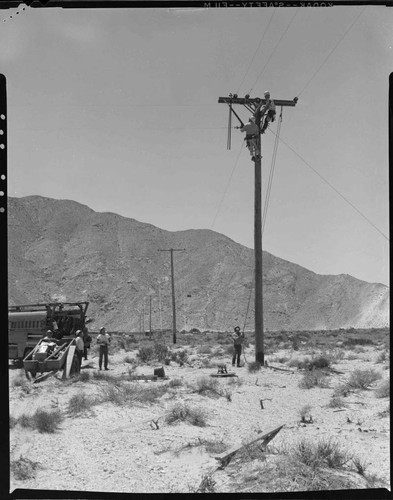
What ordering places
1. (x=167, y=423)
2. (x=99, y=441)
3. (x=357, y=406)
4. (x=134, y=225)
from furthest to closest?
(x=134, y=225) < (x=357, y=406) < (x=167, y=423) < (x=99, y=441)

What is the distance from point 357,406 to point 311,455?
16.5ft

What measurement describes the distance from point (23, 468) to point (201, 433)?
2.90m

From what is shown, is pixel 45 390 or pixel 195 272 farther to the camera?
pixel 195 272

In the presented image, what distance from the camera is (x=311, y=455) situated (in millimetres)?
6566

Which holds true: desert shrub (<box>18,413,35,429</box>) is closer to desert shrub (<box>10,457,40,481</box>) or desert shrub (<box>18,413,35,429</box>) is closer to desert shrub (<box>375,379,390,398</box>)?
desert shrub (<box>10,457,40,481</box>)

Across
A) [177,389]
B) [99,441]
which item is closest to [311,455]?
[99,441]

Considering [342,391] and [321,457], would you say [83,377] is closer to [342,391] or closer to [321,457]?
[342,391]

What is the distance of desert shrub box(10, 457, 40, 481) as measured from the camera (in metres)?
6.59

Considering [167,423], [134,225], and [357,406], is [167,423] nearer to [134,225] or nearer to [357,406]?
[357,406]

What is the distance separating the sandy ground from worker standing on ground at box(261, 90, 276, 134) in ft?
27.2

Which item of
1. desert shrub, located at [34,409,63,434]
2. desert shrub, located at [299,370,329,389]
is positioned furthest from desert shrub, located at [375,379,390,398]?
desert shrub, located at [34,409,63,434]

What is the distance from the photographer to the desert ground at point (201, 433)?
252 inches

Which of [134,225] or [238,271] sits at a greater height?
[134,225]

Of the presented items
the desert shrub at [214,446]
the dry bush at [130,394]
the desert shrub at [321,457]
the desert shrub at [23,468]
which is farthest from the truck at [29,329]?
the desert shrub at [321,457]
